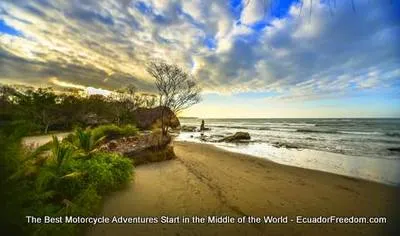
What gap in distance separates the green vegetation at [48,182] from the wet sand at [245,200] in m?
0.53

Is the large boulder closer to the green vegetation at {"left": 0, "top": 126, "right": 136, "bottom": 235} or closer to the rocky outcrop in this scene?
the rocky outcrop

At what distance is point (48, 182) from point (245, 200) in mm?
4750

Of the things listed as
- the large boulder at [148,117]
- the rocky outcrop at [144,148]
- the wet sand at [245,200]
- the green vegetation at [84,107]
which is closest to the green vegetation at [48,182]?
the wet sand at [245,200]

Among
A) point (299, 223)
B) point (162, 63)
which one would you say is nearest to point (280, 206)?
point (299, 223)

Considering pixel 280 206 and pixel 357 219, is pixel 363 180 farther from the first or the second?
pixel 280 206

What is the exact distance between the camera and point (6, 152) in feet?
10.9

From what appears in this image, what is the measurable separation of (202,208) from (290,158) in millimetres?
10306

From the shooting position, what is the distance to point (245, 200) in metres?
6.29

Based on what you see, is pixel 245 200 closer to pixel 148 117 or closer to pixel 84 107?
pixel 148 117

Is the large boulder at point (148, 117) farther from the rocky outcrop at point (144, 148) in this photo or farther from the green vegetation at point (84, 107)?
the rocky outcrop at point (144, 148)

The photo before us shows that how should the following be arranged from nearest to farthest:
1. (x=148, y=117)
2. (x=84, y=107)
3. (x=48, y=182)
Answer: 1. (x=48, y=182)
2. (x=84, y=107)
3. (x=148, y=117)

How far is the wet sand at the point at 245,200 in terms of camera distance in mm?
4660

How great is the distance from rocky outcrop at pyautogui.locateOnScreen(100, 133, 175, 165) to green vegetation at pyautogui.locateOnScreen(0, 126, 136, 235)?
2837 mm

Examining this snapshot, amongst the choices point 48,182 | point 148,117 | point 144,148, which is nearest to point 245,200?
point 48,182
